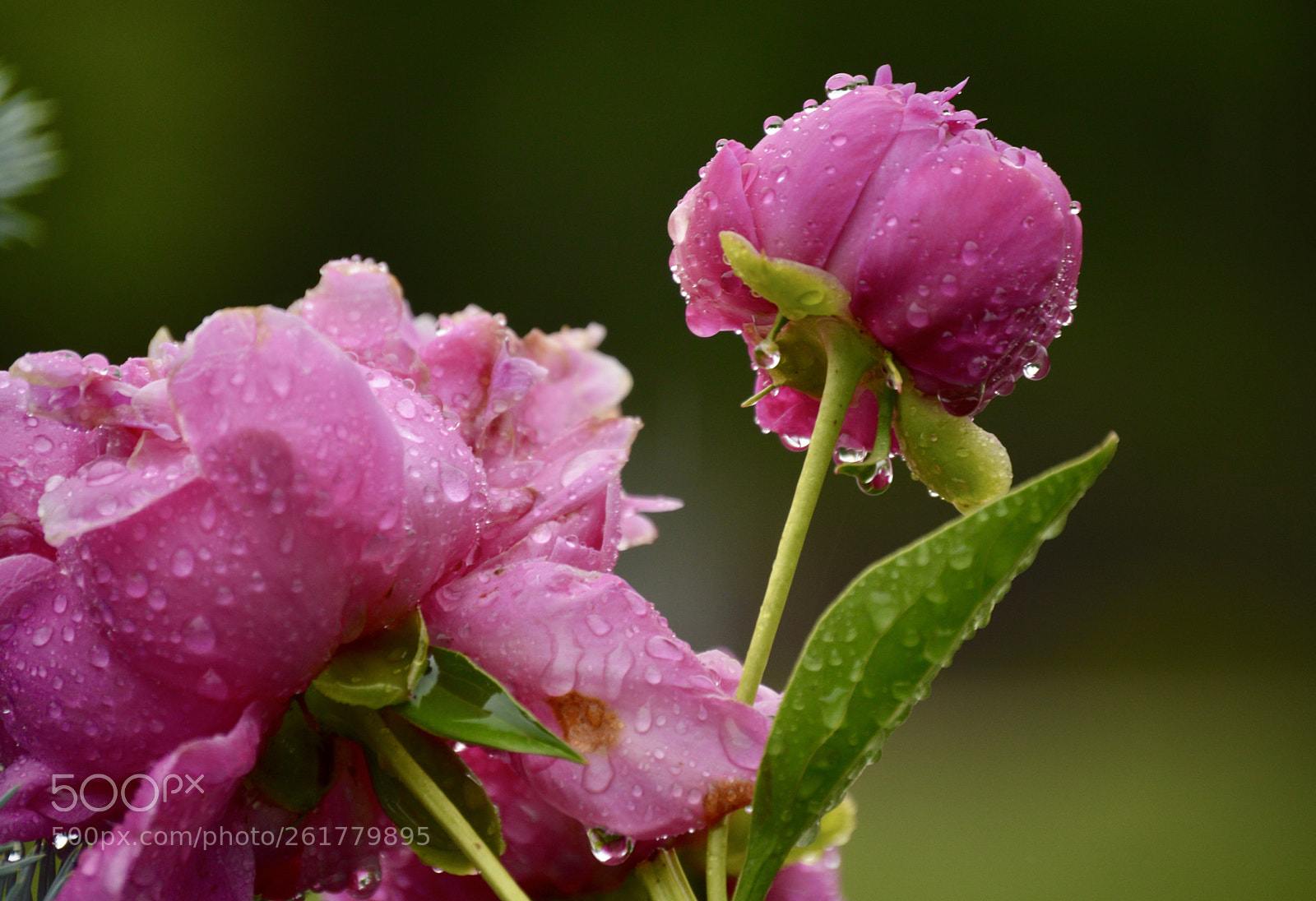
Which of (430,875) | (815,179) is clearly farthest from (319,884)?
(815,179)

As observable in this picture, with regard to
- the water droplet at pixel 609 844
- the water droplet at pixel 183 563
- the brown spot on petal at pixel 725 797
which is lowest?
the water droplet at pixel 609 844

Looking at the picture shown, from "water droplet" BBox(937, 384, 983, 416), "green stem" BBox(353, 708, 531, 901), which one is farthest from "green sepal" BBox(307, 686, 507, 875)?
"water droplet" BBox(937, 384, 983, 416)

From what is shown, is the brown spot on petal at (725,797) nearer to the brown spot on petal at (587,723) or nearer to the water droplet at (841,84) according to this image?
the brown spot on petal at (587,723)

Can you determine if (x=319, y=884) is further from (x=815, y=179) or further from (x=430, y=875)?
(x=815, y=179)

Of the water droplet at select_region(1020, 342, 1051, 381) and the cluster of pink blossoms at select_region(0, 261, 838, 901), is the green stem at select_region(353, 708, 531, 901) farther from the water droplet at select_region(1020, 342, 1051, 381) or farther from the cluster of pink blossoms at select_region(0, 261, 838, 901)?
the water droplet at select_region(1020, 342, 1051, 381)

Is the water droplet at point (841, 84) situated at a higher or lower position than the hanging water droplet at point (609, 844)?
higher

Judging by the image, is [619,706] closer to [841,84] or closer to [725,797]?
[725,797]

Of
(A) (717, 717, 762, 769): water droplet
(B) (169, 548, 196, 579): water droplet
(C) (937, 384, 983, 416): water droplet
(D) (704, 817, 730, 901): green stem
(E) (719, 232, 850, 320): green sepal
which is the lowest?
(D) (704, 817, 730, 901): green stem

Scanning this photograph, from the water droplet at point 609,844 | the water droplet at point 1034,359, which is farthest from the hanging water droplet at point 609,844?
the water droplet at point 1034,359
